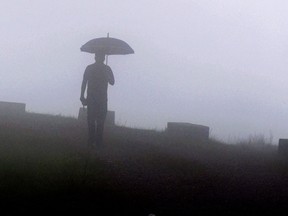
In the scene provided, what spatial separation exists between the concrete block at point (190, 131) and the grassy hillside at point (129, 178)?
300 centimetres

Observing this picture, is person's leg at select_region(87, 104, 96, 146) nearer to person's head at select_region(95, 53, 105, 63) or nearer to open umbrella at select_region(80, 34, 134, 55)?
person's head at select_region(95, 53, 105, 63)

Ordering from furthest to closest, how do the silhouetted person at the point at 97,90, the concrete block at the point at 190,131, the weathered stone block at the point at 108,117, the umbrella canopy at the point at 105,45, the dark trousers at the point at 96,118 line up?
the weathered stone block at the point at 108,117 → the concrete block at the point at 190,131 → the umbrella canopy at the point at 105,45 → the dark trousers at the point at 96,118 → the silhouetted person at the point at 97,90

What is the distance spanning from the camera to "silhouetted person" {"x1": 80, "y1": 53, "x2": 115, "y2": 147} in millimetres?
16188

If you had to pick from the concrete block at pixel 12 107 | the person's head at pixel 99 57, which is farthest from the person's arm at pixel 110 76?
the concrete block at pixel 12 107

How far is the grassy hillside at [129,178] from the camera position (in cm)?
1068

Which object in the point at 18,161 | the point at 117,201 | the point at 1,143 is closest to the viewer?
the point at 117,201

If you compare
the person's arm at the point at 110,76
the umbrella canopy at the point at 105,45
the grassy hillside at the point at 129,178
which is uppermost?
the umbrella canopy at the point at 105,45

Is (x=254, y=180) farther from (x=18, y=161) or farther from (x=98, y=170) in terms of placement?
(x=18, y=161)

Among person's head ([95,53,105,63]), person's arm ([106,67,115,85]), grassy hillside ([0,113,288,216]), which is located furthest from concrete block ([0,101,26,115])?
person's arm ([106,67,115,85])

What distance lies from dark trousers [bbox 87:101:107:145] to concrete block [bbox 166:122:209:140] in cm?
561

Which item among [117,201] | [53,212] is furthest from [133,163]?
[53,212]

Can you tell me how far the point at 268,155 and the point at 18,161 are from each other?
28.8 ft

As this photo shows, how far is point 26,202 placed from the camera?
10.4 meters

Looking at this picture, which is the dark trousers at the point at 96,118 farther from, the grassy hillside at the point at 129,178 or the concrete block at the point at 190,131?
the concrete block at the point at 190,131
